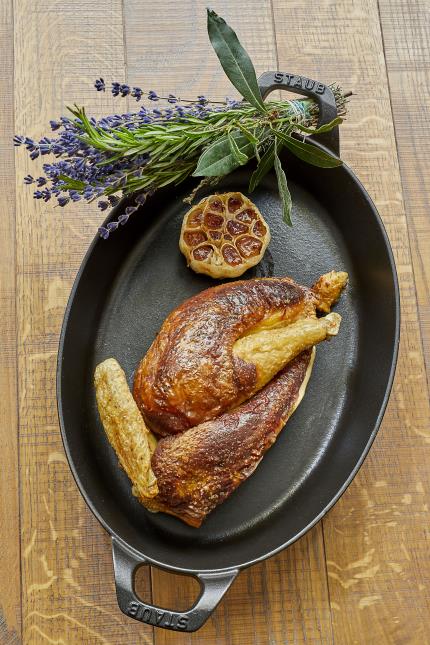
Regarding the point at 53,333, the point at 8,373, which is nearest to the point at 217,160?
the point at 53,333

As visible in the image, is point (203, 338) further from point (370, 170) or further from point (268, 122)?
point (370, 170)

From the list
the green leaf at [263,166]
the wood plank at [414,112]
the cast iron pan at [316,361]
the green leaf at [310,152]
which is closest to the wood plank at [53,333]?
the cast iron pan at [316,361]

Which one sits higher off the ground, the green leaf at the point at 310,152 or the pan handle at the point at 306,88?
the pan handle at the point at 306,88

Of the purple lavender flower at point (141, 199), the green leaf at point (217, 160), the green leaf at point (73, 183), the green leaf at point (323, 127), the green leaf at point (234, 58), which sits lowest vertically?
the purple lavender flower at point (141, 199)

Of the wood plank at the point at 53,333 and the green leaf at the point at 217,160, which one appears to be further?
the wood plank at the point at 53,333

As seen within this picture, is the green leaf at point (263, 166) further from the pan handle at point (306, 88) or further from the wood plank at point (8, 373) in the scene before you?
the wood plank at point (8, 373)

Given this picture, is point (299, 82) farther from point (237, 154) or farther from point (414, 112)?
point (414, 112)
